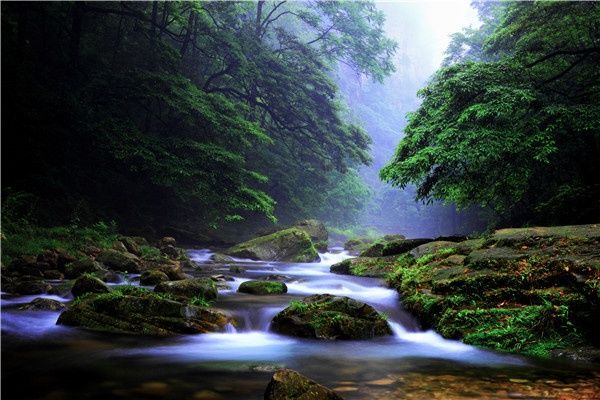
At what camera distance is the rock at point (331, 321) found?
6605 millimetres

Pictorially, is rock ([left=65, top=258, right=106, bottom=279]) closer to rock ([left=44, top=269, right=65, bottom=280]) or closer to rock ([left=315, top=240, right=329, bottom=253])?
rock ([left=44, top=269, right=65, bottom=280])

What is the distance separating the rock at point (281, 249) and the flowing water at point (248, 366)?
468 inches

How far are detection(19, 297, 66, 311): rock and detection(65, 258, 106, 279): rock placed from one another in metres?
3.02

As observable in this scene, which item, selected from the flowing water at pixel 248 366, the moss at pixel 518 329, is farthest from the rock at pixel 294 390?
the moss at pixel 518 329

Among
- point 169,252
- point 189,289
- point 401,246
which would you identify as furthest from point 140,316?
point 169,252

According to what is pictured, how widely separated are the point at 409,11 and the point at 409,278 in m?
126

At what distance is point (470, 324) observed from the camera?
6.56m

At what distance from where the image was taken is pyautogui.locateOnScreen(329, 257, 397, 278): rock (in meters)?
13.2

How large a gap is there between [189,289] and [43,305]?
251cm

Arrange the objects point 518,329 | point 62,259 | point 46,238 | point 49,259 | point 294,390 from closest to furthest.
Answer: point 294,390, point 518,329, point 49,259, point 62,259, point 46,238

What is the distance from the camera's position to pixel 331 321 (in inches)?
264

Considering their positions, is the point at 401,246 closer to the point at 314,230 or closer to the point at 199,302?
the point at 199,302

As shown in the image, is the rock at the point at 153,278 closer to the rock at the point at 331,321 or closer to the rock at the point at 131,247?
the rock at the point at 331,321

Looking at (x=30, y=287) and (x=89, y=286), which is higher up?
A: (x=89, y=286)
